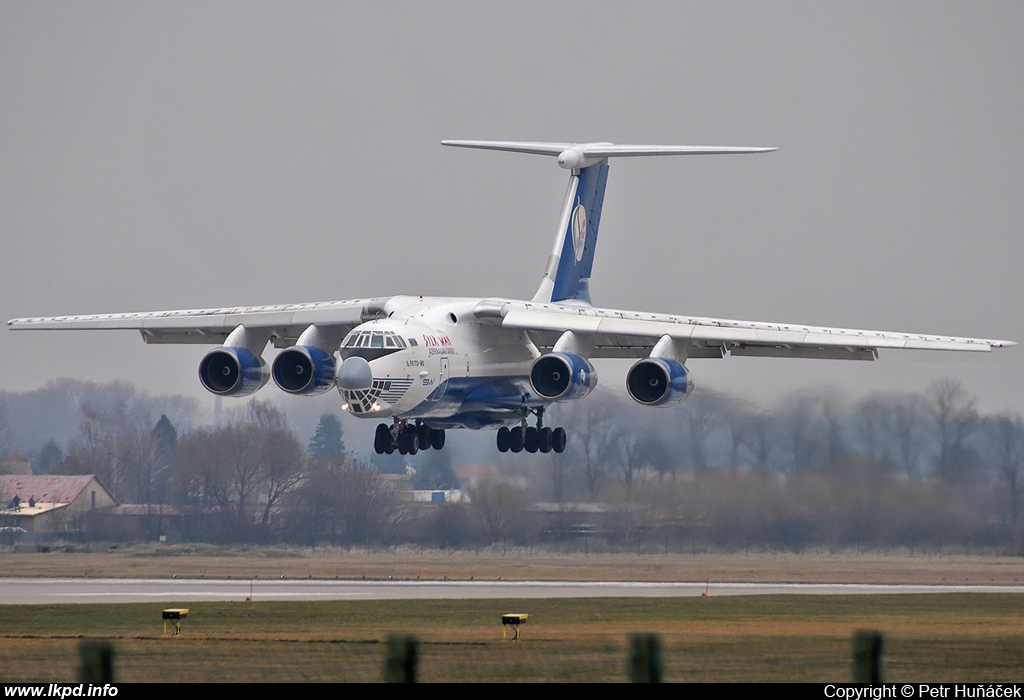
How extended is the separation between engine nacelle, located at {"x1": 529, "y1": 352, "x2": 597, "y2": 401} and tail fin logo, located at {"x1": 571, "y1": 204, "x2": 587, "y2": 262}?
5486 millimetres

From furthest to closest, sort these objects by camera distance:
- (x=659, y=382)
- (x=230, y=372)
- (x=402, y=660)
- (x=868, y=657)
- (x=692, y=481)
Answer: (x=692, y=481) → (x=230, y=372) → (x=659, y=382) → (x=868, y=657) → (x=402, y=660)

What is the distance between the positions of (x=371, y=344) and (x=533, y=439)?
5868mm

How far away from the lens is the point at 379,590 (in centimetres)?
3055

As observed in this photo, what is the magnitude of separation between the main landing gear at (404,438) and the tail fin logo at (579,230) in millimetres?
5343

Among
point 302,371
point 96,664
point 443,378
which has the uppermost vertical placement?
point 302,371

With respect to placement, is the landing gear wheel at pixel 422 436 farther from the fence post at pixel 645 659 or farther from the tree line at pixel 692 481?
the fence post at pixel 645 659

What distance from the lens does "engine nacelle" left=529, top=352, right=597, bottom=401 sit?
2478 cm

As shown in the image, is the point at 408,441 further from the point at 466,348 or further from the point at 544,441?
the point at 544,441

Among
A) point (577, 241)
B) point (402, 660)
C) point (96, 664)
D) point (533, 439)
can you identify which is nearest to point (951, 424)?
point (577, 241)

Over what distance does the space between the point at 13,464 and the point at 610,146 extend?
21259 millimetres

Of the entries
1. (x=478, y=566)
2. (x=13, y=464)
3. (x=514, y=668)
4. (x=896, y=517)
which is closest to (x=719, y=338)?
(x=896, y=517)

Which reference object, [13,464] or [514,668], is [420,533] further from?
[514,668]

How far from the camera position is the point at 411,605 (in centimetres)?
2664

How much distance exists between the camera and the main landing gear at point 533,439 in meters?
28.2
